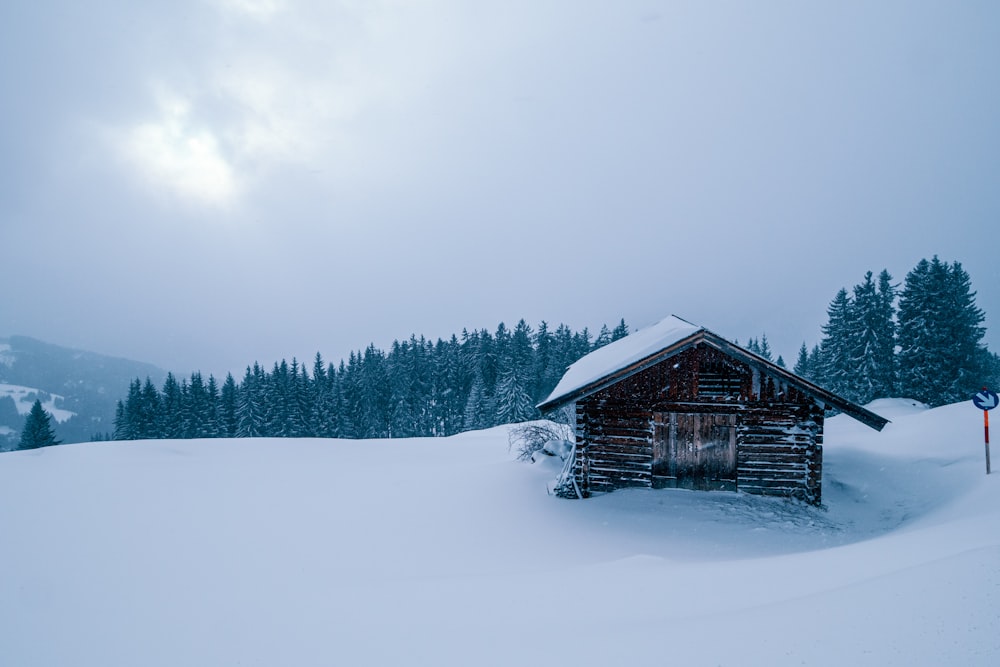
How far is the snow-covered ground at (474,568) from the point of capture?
13.4 feet

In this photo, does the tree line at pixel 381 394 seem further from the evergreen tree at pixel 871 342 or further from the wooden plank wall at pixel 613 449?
the wooden plank wall at pixel 613 449

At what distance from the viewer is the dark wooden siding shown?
41.2 ft

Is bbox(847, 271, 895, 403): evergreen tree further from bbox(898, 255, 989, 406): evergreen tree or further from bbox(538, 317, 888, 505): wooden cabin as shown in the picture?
bbox(538, 317, 888, 505): wooden cabin

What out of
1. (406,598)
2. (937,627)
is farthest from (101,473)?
(937,627)

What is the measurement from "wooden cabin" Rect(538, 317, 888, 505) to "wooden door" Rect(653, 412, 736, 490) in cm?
3

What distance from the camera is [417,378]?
68.6 metres

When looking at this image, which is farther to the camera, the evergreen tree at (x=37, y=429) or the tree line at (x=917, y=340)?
the evergreen tree at (x=37, y=429)

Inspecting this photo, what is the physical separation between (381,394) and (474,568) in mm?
60441

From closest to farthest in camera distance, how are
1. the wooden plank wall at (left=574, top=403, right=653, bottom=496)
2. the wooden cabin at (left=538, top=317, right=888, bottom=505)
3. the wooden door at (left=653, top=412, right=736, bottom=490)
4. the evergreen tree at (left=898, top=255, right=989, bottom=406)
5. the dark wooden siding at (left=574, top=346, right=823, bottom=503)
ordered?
the wooden cabin at (left=538, top=317, right=888, bottom=505), the dark wooden siding at (left=574, top=346, right=823, bottom=503), the wooden door at (left=653, top=412, right=736, bottom=490), the wooden plank wall at (left=574, top=403, right=653, bottom=496), the evergreen tree at (left=898, top=255, right=989, bottom=406)

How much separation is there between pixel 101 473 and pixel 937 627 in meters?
19.0

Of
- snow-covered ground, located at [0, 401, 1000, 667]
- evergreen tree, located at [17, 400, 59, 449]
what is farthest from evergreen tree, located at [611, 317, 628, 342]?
evergreen tree, located at [17, 400, 59, 449]

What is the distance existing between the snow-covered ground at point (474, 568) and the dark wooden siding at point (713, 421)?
0.73m

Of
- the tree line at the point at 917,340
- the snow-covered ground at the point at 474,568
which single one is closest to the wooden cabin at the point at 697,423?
the snow-covered ground at the point at 474,568

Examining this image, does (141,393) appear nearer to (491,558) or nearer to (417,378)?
(417,378)
